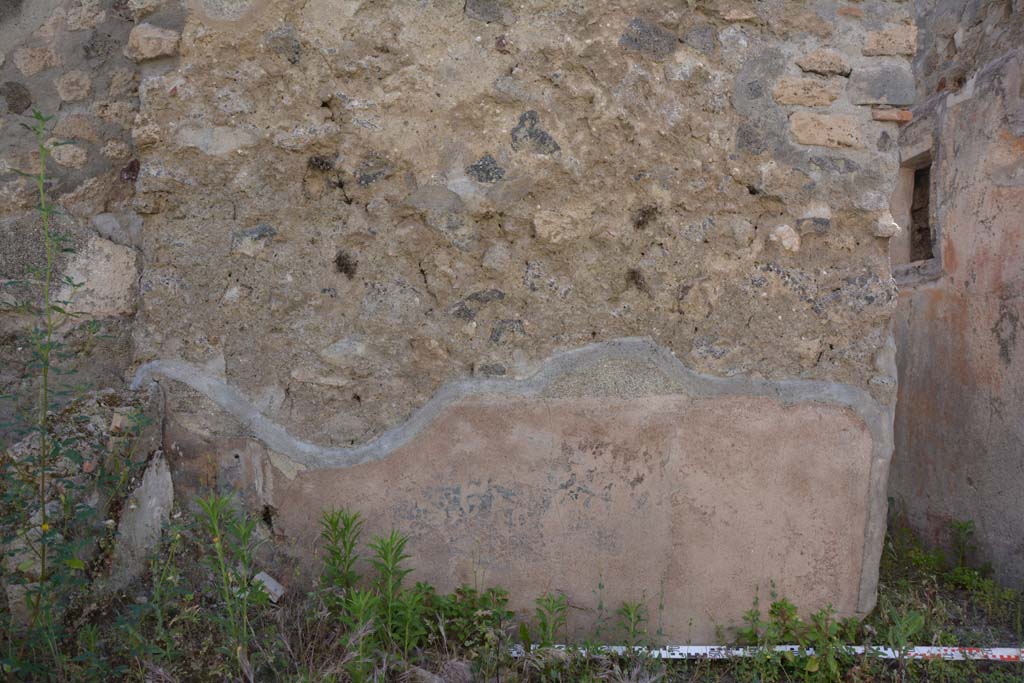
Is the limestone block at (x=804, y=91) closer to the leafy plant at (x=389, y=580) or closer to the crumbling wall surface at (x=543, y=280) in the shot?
the crumbling wall surface at (x=543, y=280)

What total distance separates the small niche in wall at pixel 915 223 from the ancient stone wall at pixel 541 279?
193 centimetres

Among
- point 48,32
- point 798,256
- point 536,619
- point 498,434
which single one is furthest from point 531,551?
point 48,32

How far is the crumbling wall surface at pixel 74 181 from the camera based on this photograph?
273 cm

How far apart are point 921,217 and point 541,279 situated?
120 inches

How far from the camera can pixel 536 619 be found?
2.67 metres

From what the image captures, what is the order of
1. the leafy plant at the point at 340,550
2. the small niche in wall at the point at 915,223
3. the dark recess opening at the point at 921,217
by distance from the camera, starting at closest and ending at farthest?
the leafy plant at the point at 340,550
the small niche in wall at the point at 915,223
the dark recess opening at the point at 921,217

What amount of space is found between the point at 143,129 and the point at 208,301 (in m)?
0.57

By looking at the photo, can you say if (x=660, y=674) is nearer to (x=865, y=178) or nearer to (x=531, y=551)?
(x=531, y=551)

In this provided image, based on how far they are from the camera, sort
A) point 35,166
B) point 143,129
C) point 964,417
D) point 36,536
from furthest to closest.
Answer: point 964,417 → point 35,166 → point 143,129 → point 36,536

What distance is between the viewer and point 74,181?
9.16 ft

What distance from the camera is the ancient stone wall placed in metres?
2.61

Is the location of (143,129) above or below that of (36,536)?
above

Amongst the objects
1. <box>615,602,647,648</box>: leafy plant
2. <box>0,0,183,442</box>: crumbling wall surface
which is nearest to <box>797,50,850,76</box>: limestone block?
<box>615,602,647,648</box>: leafy plant

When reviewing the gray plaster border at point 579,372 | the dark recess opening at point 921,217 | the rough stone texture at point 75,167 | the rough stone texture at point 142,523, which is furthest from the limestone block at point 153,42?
the dark recess opening at point 921,217
